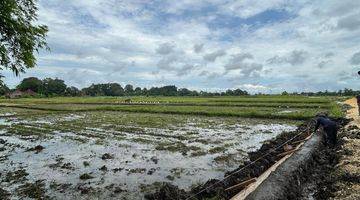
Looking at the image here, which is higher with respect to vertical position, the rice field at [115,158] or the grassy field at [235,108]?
the grassy field at [235,108]

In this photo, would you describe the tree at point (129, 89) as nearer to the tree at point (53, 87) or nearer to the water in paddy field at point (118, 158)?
the tree at point (53, 87)

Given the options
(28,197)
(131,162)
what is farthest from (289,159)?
(28,197)

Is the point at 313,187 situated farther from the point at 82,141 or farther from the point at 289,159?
the point at 82,141

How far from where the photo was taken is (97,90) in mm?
123625

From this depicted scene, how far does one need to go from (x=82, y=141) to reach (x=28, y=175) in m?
6.67

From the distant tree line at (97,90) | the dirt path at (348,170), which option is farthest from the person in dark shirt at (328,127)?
the distant tree line at (97,90)

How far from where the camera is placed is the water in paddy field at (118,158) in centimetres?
952

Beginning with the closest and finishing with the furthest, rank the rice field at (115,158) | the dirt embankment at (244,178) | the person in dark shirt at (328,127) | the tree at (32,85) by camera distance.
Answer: the dirt embankment at (244,178) < the rice field at (115,158) < the person in dark shirt at (328,127) < the tree at (32,85)

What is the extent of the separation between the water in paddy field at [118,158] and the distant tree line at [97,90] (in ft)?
274

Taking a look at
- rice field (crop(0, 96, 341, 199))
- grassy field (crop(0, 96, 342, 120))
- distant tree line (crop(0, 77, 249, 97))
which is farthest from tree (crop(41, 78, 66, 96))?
rice field (crop(0, 96, 341, 199))

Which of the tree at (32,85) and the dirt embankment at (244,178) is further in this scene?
the tree at (32,85)

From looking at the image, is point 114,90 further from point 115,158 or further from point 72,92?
point 115,158

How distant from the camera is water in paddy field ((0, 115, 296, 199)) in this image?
31.2 ft

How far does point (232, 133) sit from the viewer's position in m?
20.1
